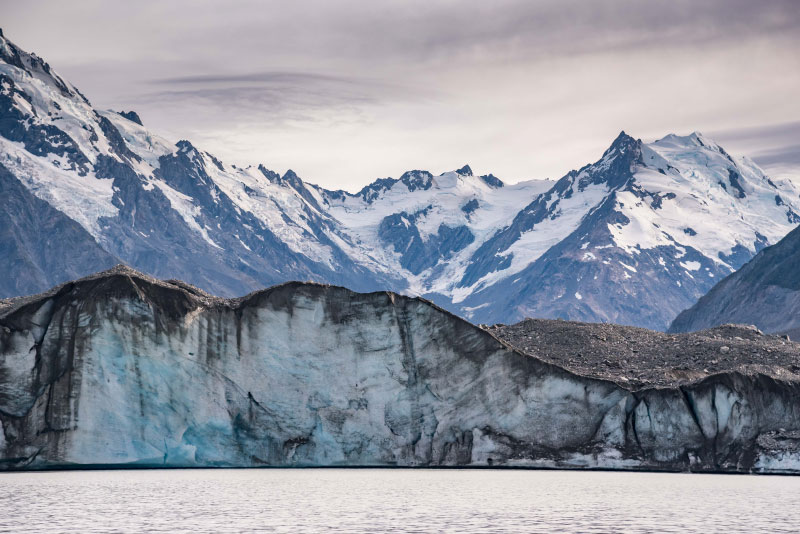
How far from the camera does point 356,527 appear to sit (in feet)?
177

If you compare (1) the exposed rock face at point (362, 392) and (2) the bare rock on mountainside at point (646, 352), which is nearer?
(1) the exposed rock face at point (362, 392)

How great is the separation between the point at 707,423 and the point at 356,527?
45.5 metres

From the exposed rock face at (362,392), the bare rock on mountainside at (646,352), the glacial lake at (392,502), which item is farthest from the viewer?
the bare rock on mountainside at (646,352)

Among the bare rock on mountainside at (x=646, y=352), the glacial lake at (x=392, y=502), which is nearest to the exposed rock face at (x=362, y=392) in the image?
the glacial lake at (x=392, y=502)

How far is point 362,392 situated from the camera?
91.8 metres

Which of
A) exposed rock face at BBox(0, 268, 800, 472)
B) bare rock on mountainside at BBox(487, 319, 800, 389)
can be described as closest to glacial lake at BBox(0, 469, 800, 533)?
exposed rock face at BBox(0, 268, 800, 472)

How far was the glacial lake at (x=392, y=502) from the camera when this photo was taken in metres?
55.1

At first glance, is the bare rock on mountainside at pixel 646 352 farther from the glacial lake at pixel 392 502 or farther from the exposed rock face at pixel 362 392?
the glacial lake at pixel 392 502

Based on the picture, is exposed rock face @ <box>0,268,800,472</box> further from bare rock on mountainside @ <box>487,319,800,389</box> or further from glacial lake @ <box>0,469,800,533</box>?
bare rock on mountainside @ <box>487,319,800,389</box>

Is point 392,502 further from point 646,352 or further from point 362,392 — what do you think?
point 646,352

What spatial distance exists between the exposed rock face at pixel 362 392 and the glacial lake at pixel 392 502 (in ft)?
9.15

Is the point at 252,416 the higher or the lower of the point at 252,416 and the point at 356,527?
the higher

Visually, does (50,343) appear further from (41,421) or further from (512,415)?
(512,415)

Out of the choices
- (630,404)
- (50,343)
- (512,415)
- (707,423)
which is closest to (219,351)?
(50,343)
